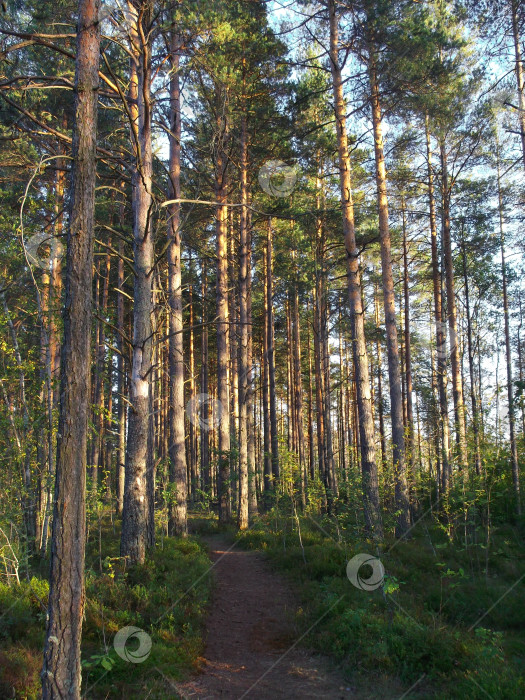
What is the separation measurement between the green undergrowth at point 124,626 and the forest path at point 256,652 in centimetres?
31

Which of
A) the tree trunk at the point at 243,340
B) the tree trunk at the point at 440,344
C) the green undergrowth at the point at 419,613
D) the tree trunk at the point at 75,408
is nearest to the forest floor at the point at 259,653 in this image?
the green undergrowth at the point at 419,613

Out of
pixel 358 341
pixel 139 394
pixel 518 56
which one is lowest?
pixel 139 394

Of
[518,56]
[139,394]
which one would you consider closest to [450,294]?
[518,56]

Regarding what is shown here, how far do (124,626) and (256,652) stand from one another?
5.98 ft

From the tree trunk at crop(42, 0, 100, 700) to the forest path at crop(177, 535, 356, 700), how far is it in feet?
6.92

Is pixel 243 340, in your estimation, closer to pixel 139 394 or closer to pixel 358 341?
pixel 358 341

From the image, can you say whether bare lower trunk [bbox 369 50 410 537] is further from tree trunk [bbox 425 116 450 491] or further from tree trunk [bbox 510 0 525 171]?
tree trunk [bbox 425 116 450 491]

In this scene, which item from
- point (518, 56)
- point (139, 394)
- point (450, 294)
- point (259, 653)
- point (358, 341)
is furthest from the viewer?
point (450, 294)

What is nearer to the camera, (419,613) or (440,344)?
(419,613)

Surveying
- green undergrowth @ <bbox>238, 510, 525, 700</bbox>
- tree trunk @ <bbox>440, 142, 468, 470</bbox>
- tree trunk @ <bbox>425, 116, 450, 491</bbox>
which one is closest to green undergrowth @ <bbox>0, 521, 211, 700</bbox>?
green undergrowth @ <bbox>238, 510, 525, 700</bbox>

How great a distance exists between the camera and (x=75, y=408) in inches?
154

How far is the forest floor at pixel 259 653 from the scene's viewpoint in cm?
545

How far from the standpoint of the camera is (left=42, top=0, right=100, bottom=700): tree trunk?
11.9ft

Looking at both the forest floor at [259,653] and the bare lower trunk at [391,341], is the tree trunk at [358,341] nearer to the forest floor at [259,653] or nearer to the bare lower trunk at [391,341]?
the bare lower trunk at [391,341]
